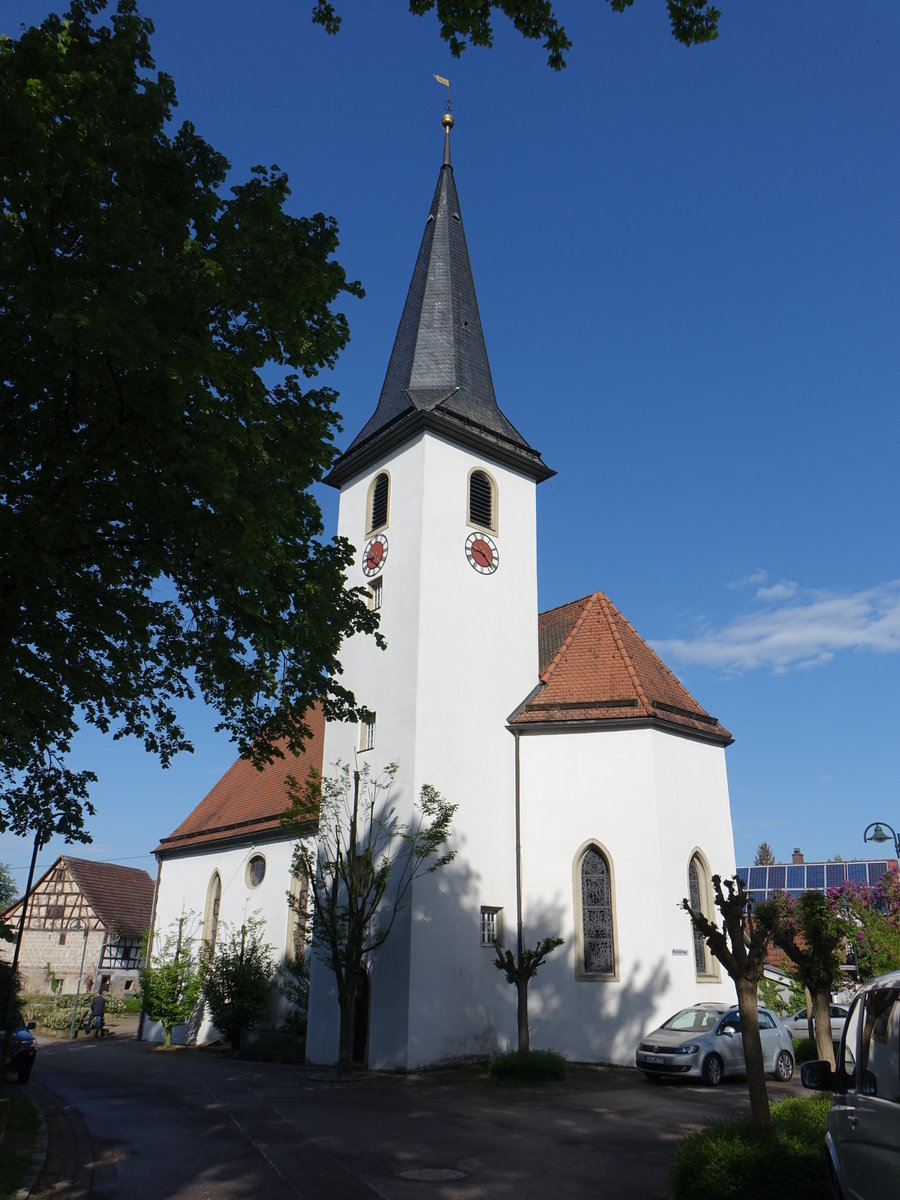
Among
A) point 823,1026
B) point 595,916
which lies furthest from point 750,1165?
point 595,916

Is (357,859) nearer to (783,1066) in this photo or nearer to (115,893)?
(783,1066)

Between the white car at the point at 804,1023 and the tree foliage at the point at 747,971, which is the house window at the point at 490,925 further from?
the tree foliage at the point at 747,971

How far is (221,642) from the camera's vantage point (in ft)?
33.4

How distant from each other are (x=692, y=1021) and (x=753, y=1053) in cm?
887

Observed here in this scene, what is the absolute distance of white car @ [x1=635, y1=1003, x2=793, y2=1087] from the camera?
15.2 m

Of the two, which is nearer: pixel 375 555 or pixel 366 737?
pixel 366 737

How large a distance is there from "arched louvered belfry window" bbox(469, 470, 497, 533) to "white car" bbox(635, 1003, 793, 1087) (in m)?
12.1

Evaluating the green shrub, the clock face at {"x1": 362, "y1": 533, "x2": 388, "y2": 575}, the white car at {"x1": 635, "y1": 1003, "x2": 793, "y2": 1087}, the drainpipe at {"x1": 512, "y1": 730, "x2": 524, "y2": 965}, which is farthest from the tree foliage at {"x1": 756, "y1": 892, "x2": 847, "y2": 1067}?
the clock face at {"x1": 362, "y1": 533, "x2": 388, "y2": 575}

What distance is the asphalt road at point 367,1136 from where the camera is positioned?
27.0 ft

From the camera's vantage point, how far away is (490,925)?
64.8 ft

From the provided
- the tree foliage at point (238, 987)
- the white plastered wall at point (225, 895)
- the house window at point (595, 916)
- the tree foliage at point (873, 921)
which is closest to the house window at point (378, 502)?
the white plastered wall at point (225, 895)

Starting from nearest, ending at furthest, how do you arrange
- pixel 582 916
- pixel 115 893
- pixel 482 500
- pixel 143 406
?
pixel 143 406
pixel 582 916
pixel 482 500
pixel 115 893

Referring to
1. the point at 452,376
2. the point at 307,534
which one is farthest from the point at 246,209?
the point at 452,376

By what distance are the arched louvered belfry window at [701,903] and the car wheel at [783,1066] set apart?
3.11m
